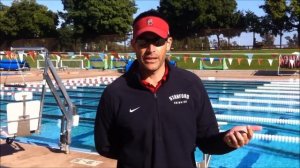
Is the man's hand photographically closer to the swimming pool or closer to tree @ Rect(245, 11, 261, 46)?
the swimming pool

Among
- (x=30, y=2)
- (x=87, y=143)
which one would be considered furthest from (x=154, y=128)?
(x=30, y=2)

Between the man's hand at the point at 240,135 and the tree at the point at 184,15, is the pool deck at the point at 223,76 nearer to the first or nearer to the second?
the man's hand at the point at 240,135

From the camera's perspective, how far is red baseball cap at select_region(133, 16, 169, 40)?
1.78 metres

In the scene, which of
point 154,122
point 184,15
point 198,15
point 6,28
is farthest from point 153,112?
point 6,28

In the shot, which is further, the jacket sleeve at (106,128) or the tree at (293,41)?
the tree at (293,41)

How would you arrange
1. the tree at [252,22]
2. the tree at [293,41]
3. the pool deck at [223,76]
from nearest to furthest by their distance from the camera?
1. the pool deck at [223,76]
2. the tree at [293,41]
3. the tree at [252,22]

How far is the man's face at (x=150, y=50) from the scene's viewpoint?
1.78 m

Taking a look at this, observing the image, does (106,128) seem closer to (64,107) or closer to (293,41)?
(64,107)

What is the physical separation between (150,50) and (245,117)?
7.37 m

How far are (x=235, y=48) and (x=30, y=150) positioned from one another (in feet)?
116

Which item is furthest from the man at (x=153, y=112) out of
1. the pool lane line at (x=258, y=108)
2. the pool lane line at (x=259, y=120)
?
the pool lane line at (x=258, y=108)

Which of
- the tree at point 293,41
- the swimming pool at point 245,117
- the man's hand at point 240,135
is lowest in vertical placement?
the swimming pool at point 245,117

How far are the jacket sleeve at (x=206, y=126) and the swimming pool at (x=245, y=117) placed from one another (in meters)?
4.24

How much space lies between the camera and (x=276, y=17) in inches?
1709
